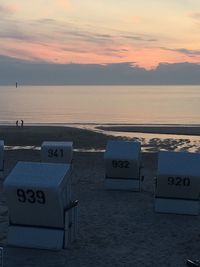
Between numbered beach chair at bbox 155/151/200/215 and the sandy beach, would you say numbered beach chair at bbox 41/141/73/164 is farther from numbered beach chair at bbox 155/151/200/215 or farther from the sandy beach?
numbered beach chair at bbox 155/151/200/215

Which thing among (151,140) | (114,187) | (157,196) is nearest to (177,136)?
(151,140)

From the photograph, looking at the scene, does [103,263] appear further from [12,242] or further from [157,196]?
[157,196]

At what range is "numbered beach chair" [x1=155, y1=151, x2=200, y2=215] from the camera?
16.5 m

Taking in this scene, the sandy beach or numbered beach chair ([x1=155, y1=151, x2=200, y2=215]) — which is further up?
numbered beach chair ([x1=155, y1=151, x2=200, y2=215])

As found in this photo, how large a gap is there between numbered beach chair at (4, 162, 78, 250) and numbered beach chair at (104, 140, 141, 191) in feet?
25.0

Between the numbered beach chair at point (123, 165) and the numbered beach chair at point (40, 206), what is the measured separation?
7.61 m

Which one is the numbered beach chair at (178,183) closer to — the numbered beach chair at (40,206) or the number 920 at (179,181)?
the number 920 at (179,181)

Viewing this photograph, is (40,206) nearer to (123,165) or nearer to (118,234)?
(118,234)

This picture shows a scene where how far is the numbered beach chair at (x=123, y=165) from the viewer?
20.6 meters

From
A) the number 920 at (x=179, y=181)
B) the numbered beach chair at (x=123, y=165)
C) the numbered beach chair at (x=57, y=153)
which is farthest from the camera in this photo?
the numbered beach chair at (x=57, y=153)

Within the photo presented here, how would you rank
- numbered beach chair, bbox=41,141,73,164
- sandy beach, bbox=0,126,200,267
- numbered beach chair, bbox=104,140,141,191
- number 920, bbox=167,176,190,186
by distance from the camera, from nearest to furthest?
1. sandy beach, bbox=0,126,200,267
2. number 920, bbox=167,176,190,186
3. numbered beach chair, bbox=104,140,141,191
4. numbered beach chair, bbox=41,141,73,164

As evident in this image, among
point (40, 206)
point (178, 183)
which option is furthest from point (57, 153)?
point (40, 206)

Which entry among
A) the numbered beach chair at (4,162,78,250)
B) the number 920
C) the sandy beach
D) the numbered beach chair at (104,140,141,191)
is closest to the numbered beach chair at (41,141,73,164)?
the sandy beach

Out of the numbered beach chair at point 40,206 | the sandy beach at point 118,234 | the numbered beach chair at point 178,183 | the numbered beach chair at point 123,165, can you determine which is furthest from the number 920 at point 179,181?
the numbered beach chair at point 40,206
